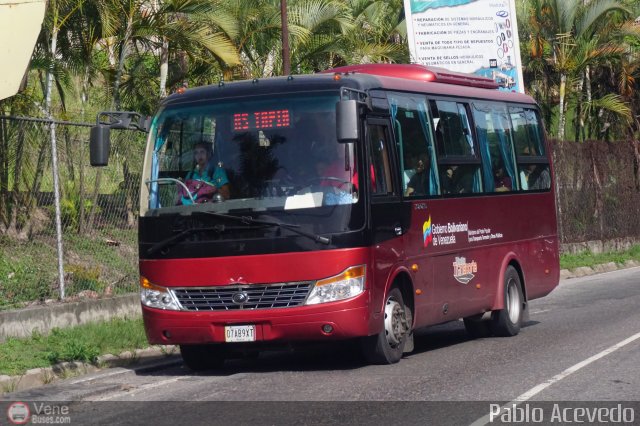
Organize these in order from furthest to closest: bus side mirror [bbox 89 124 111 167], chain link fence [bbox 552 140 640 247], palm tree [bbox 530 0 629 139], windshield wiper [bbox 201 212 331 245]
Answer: palm tree [bbox 530 0 629 139] < chain link fence [bbox 552 140 640 247] < bus side mirror [bbox 89 124 111 167] < windshield wiper [bbox 201 212 331 245]

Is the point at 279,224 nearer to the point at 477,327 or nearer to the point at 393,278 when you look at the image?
the point at 393,278

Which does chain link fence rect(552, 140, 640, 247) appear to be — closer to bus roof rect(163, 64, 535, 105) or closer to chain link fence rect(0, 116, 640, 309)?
chain link fence rect(0, 116, 640, 309)

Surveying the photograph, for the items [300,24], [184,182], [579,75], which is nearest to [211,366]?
[184,182]

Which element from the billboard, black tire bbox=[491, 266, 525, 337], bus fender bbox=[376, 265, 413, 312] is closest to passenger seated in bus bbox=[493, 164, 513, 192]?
black tire bbox=[491, 266, 525, 337]

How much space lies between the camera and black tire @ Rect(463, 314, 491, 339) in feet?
49.1

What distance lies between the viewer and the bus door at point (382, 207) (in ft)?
37.2

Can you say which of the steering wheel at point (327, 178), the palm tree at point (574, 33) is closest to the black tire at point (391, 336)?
the steering wheel at point (327, 178)

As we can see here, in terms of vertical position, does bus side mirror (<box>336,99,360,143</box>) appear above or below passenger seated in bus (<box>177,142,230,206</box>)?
above

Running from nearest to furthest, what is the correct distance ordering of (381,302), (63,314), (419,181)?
(381,302) < (419,181) < (63,314)

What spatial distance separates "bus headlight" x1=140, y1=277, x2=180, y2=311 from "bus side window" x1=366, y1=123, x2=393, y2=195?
2.28m

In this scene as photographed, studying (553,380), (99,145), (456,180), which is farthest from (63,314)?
(553,380)

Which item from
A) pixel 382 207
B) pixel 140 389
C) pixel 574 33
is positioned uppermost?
pixel 574 33

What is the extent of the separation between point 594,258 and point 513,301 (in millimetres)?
13916

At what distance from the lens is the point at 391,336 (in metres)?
11.8
